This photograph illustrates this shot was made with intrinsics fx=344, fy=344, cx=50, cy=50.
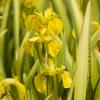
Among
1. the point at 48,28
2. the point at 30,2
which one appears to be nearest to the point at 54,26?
the point at 48,28

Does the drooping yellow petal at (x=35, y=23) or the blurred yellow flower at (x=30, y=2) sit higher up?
the blurred yellow flower at (x=30, y=2)

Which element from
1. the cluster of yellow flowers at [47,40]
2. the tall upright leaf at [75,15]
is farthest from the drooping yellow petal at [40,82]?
the tall upright leaf at [75,15]

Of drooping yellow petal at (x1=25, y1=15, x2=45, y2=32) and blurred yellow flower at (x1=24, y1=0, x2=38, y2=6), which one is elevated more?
blurred yellow flower at (x1=24, y1=0, x2=38, y2=6)

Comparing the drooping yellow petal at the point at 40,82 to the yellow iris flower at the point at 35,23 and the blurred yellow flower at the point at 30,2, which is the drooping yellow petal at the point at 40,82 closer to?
the yellow iris flower at the point at 35,23

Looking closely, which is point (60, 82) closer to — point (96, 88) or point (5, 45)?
point (96, 88)

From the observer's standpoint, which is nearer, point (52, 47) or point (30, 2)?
point (52, 47)

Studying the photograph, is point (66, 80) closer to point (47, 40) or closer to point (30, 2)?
point (47, 40)

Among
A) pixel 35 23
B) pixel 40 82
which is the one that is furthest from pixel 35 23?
pixel 40 82

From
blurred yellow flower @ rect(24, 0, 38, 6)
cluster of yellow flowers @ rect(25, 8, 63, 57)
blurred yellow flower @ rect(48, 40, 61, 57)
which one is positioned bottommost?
blurred yellow flower @ rect(48, 40, 61, 57)

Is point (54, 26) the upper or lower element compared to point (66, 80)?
upper

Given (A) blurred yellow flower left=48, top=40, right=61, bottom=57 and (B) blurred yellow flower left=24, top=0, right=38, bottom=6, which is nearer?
(A) blurred yellow flower left=48, top=40, right=61, bottom=57

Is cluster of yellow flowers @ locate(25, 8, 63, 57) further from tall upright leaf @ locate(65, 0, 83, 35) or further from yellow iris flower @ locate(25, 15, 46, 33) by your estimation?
tall upright leaf @ locate(65, 0, 83, 35)

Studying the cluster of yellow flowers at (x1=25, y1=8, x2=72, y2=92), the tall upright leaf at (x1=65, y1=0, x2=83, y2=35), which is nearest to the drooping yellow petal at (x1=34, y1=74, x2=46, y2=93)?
the cluster of yellow flowers at (x1=25, y1=8, x2=72, y2=92)
